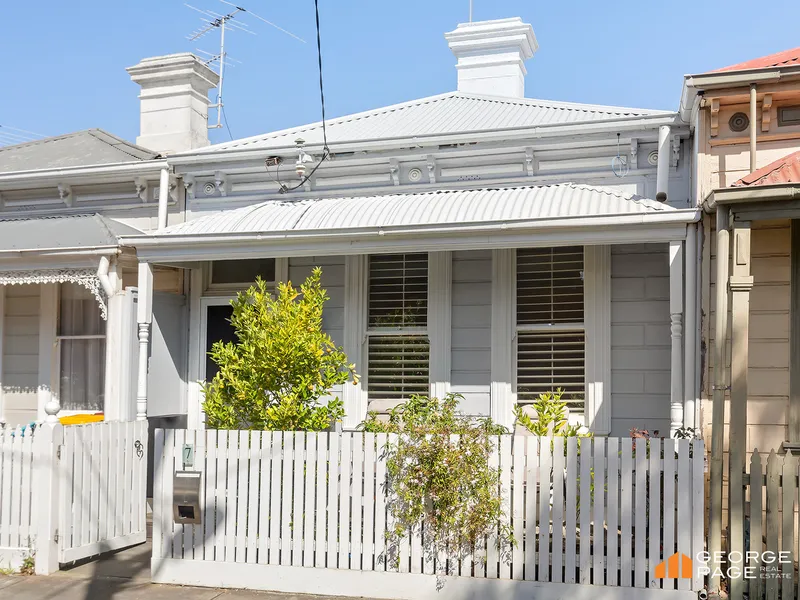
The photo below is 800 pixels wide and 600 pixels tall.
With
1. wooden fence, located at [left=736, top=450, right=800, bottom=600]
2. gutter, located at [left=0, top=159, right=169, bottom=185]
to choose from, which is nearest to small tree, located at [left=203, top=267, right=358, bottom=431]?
gutter, located at [left=0, top=159, right=169, bottom=185]

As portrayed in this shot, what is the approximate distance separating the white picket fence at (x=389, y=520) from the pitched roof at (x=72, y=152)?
5.58 m

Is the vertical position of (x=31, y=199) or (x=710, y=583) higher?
(x=31, y=199)

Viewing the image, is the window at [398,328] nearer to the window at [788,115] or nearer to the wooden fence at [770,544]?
the window at [788,115]

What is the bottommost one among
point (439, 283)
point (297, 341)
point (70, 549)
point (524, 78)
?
point (70, 549)

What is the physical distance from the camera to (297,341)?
8000mm

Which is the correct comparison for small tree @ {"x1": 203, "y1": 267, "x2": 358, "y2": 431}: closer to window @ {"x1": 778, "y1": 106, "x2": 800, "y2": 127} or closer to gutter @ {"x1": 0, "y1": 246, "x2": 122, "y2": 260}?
gutter @ {"x1": 0, "y1": 246, "x2": 122, "y2": 260}

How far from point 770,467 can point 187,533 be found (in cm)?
458

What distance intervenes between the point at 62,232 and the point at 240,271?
218 cm

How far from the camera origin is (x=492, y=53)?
41.9 ft

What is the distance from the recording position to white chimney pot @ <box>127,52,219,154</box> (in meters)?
12.2

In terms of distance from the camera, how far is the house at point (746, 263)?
667 cm

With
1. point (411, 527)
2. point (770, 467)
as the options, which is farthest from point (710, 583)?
point (411, 527)

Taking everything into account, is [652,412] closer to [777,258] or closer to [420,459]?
[777,258]

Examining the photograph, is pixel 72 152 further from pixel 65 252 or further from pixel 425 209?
pixel 425 209
